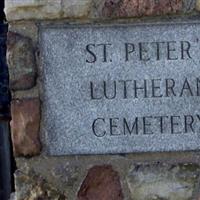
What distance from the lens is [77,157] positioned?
3232mm

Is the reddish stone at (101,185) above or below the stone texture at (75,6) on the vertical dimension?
below

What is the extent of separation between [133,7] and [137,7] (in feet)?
0.05

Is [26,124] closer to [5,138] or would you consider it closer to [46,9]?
[46,9]

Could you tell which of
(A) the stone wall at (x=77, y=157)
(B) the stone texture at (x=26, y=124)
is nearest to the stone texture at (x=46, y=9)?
(A) the stone wall at (x=77, y=157)

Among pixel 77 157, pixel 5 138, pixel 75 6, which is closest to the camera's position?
pixel 75 6

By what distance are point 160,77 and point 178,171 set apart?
0.37 m

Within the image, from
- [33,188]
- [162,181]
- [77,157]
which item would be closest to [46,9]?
[77,157]

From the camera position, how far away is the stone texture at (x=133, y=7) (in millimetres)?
3125

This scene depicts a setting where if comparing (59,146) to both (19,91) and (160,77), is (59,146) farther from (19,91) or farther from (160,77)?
(160,77)

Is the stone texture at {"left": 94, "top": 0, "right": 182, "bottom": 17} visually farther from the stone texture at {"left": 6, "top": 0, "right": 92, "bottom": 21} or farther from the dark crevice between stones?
the dark crevice between stones

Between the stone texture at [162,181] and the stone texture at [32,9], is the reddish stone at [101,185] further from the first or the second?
the stone texture at [32,9]

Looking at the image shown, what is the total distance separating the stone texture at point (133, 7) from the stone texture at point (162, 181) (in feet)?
1.90

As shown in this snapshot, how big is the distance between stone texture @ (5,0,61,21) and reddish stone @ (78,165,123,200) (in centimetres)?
60

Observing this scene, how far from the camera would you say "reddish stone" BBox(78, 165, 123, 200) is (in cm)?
323
